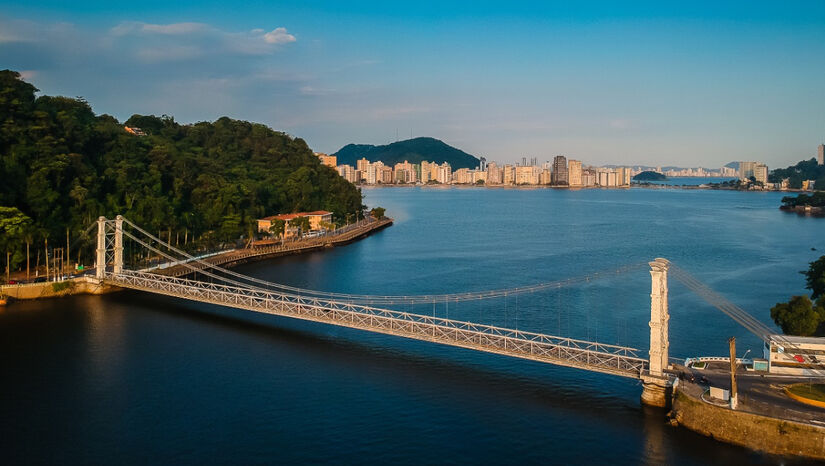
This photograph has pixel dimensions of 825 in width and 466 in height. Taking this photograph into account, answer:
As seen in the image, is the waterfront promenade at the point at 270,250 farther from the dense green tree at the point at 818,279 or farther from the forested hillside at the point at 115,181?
the dense green tree at the point at 818,279

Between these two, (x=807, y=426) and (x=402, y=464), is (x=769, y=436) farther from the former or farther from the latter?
(x=402, y=464)

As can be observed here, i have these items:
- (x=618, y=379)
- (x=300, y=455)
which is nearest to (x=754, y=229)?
(x=618, y=379)

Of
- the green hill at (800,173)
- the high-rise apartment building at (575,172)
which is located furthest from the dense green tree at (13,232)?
the high-rise apartment building at (575,172)

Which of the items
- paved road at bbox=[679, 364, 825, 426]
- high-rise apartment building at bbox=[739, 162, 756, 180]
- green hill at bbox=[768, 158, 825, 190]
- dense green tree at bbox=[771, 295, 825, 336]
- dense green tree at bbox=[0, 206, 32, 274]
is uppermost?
high-rise apartment building at bbox=[739, 162, 756, 180]

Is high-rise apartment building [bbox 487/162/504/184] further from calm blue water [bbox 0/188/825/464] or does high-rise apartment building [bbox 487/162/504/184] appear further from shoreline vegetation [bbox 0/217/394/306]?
calm blue water [bbox 0/188/825/464]

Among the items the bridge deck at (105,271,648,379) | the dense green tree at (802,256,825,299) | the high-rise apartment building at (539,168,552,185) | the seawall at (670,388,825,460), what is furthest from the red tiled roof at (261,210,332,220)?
the high-rise apartment building at (539,168,552,185)

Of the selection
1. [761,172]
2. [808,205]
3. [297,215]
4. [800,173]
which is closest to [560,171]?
[761,172]
